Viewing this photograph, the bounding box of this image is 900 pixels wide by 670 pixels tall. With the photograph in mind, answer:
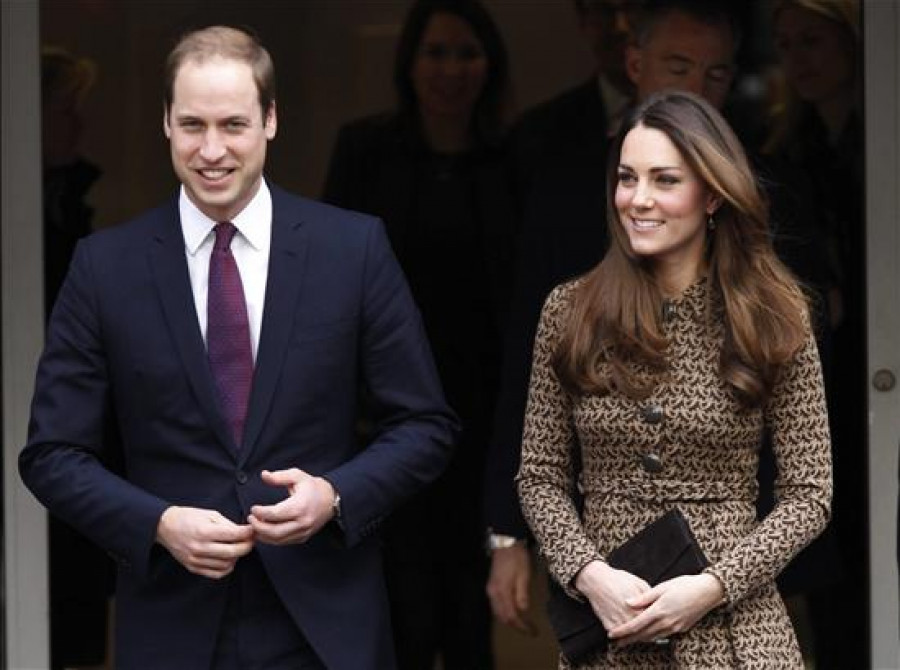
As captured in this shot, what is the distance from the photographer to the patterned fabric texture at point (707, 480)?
3824 mm

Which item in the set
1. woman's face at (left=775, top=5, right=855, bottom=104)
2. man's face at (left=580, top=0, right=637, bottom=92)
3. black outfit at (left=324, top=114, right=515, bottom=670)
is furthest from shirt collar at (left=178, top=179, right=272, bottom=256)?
woman's face at (left=775, top=5, right=855, bottom=104)

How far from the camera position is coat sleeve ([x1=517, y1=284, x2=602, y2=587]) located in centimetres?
395

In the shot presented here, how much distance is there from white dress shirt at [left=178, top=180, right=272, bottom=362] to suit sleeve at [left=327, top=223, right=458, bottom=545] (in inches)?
7.3

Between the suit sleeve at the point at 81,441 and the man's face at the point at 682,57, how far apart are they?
1397 millimetres

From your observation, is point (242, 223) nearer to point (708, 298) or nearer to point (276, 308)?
point (276, 308)

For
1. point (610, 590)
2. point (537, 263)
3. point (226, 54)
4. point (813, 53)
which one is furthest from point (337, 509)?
point (813, 53)

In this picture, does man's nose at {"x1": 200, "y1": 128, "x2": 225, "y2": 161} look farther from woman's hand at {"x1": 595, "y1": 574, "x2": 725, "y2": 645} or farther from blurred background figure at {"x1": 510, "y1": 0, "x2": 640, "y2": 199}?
blurred background figure at {"x1": 510, "y1": 0, "x2": 640, "y2": 199}

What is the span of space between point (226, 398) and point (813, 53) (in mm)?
2431

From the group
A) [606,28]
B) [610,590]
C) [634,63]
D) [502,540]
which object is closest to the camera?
[610,590]

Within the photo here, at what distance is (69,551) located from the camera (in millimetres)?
5625

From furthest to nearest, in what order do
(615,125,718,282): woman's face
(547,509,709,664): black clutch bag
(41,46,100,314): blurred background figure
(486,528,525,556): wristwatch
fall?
1. (41,46,100,314): blurred background figure
2. (486,528,525,556): wristwatch
3. (615,125,718,282): woman's face
4. (547,509,709,664): black clutch bag

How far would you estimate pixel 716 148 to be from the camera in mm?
3904

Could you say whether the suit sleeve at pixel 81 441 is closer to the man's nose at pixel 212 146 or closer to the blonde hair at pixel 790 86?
the man's nose at pixel 212 146

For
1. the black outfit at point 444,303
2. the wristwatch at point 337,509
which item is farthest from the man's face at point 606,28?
the wristwatch at point 337,509
